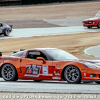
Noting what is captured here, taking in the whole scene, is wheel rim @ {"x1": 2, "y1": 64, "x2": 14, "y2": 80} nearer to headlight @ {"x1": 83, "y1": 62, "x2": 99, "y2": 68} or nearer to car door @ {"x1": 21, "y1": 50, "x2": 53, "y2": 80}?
car door @ {"x1": 21, "y1": 50, "x2": 53, "y2": 80}

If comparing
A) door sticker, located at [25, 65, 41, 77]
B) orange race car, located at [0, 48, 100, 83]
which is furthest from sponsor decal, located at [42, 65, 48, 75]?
door sticker, located at [25, 65, 41, 77]

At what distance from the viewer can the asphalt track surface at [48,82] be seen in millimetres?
8742

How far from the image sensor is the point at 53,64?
1079 cm

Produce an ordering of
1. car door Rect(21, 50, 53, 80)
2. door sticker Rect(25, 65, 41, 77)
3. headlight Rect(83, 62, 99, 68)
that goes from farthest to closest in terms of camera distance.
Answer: door sticker Rect(25, 65, 41, 77) → car door Rect(21, 50, 53, 80) → headlight Rect(83, 62, 99, 68)

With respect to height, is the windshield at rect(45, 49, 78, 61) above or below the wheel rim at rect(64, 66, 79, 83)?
above

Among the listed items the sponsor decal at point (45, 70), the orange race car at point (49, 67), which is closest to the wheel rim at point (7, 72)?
the orange race car at point (49, 67)

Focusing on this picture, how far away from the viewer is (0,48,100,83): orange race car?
33.8 feet

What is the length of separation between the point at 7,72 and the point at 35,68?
891 mm

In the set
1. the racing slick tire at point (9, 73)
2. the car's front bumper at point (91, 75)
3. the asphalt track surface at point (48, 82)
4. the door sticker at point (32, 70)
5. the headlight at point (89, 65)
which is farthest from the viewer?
the racing slick tire at point (9, 73)

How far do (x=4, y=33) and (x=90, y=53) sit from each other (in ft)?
42.1

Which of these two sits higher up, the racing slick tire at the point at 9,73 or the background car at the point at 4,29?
the racing slick tire at the point at 9,73

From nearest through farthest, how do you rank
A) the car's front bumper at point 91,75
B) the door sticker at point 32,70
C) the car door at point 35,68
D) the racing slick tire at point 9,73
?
the car's front bumper at point 91,75 → the car door at point 35,68 → the door sticker at point 32,70 → the racing slick tire at point 9,73

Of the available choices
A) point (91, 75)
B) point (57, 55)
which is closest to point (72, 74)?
point (91, 75)

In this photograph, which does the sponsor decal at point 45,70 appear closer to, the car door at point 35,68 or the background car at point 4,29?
the car door at point 35,68
